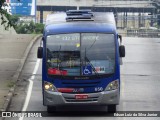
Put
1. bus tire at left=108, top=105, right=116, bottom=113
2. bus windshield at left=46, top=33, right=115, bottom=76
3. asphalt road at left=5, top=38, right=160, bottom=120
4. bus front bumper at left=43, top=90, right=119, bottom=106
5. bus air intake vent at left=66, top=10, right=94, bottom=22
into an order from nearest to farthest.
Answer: bus front bumper at left=43, top=90, right=119, bottom=106 → bus windshield at left=46, top=33, right=115, bottom=76 → bus tire at left=108, top=105, right=116, bottom=113 → asphalt road at left=5, top=38, right=160, bottom=120 → bus air intake vent at left=66, top=10, right=94, bottom=22

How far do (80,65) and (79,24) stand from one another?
4.99 feet

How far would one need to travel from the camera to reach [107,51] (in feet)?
62.3

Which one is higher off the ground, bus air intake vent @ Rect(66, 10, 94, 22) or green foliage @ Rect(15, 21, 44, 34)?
bus air intake vent @ Rect(66, 10, 94, 22)

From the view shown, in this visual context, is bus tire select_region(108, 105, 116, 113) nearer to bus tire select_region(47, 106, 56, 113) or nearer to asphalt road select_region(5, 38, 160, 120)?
asphalt road select_region(5, 38, 160, 120)

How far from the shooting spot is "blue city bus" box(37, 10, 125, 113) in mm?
18516

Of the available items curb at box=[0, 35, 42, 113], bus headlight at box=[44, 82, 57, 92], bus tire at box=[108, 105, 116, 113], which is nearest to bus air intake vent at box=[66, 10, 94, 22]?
bus headlight at box=[44, 82, 57, 92]

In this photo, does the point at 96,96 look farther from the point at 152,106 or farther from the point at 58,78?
the point at 152,106

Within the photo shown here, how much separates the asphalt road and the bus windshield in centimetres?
138

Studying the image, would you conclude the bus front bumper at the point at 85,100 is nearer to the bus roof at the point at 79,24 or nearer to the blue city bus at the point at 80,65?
the blue city bus at the point at 80,65

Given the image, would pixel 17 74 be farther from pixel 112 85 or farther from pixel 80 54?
pixel 112 85

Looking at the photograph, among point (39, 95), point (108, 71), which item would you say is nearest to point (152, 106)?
point (108, 71)

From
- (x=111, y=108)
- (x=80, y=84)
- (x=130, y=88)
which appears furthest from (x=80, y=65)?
(x=130, y=88)

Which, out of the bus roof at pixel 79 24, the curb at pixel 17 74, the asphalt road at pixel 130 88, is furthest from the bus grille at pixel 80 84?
the curb at pixel 17 74

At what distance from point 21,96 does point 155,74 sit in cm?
821
